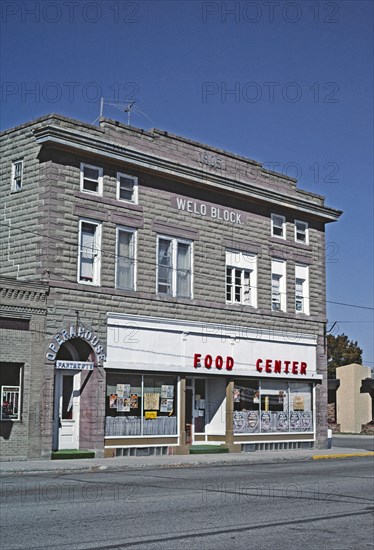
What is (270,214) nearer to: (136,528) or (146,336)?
(146,336)

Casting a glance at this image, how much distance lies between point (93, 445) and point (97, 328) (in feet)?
13.1

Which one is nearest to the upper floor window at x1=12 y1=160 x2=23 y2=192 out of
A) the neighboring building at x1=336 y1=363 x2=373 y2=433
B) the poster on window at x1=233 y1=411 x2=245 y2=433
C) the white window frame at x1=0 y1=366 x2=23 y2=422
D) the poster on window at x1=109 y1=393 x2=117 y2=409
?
the white window frame at x1=0 y1=366 x2=23 y2=422

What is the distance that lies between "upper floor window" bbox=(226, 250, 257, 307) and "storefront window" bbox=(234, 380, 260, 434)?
3470 millimetres

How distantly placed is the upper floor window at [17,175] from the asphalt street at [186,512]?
1169 centimetres

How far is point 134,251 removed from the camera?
30094 mm

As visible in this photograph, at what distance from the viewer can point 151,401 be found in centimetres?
3020

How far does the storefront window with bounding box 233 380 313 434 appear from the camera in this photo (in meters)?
33.8

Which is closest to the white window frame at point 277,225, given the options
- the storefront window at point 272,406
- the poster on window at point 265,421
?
the storefront window at point 272,406

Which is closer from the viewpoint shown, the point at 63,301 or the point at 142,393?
the point at 63,301

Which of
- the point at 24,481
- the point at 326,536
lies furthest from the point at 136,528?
the point at 24,481

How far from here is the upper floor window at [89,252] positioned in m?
28.5

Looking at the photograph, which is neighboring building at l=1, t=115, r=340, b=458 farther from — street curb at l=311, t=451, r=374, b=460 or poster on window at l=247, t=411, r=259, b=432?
street curb at l=311, t=451, r=374, b=460

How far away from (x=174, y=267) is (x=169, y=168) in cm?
379

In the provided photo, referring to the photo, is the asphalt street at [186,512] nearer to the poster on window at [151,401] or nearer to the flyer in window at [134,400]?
the flyer in window at [134,400]
